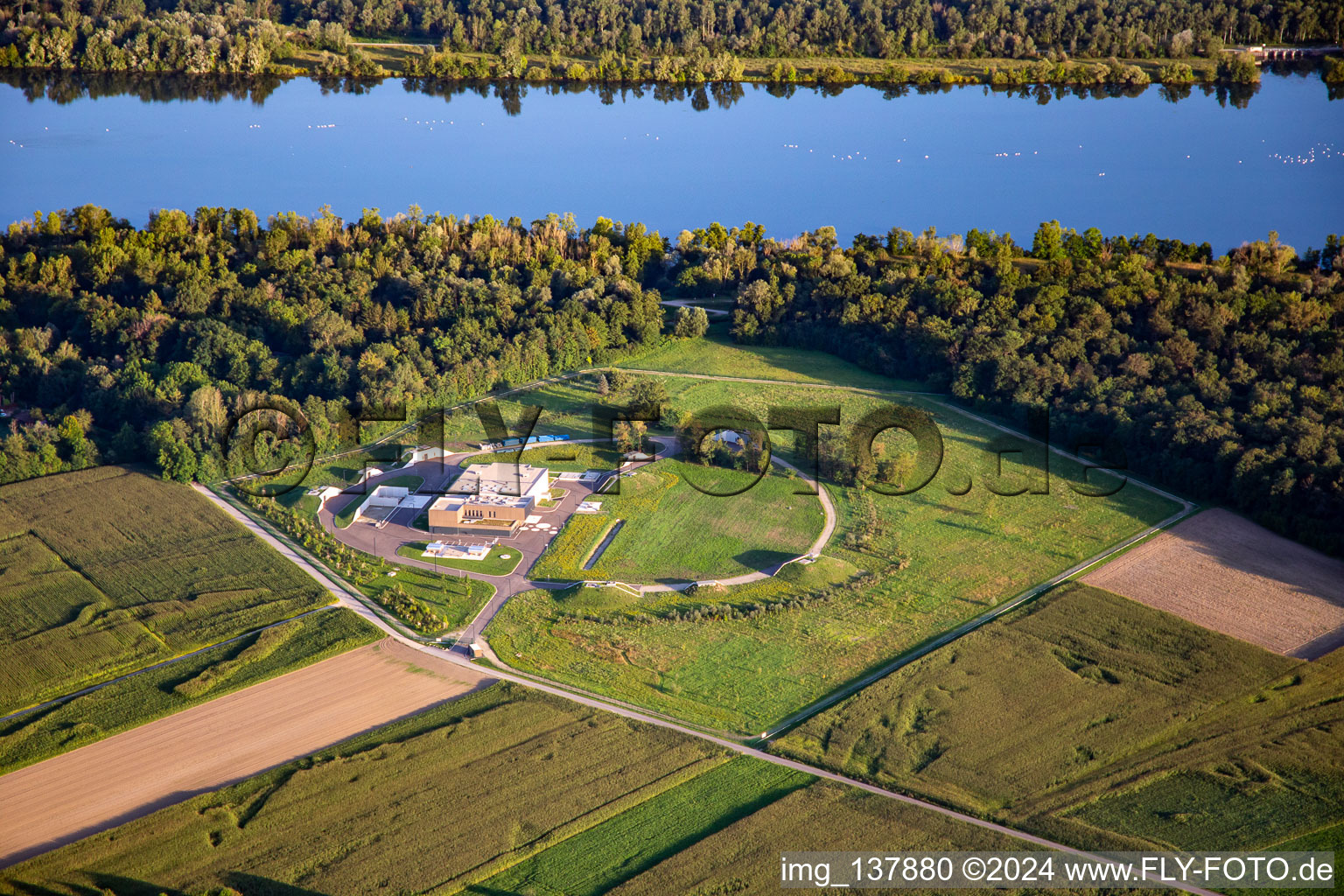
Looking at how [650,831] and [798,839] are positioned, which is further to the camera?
[650,831]

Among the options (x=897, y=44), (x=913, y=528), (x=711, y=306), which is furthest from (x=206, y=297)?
(x=897, y=44)

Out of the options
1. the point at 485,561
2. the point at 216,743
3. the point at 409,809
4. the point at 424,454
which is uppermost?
the point at 424,454

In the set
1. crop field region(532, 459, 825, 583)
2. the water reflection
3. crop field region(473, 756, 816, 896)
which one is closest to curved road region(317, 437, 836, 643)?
crop field region(532, 459, 825, 583)

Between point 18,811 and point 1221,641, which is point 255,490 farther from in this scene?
point 1221,641

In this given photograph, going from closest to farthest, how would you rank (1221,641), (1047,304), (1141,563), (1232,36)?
(1221,641)
(1141,563)
(1047,304)
(1232,36)

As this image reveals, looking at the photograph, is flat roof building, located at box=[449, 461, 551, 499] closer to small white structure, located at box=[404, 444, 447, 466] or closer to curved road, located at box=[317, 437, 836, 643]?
curved road, located at box=[317, 437, 836, 643]

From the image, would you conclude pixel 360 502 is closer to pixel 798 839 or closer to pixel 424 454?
pixel 424 454

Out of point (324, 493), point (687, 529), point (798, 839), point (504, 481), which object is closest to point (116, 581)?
point (324, 493)
